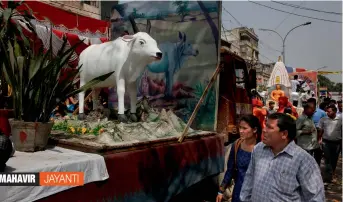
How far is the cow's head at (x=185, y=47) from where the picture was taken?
493cm

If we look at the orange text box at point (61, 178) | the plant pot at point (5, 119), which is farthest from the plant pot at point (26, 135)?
the orange text box at point (61, 178)

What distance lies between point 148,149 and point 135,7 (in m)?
3.25

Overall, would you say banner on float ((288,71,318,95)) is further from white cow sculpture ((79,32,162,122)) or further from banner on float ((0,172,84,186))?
banner on float ((0,172,84,186))

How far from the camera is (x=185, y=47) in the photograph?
5.04m

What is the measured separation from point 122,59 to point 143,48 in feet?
0.96

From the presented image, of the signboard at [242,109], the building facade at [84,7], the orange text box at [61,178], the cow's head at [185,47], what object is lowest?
the orange text box at [61,178]

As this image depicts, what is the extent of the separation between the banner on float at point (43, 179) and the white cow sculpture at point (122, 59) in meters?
1.53

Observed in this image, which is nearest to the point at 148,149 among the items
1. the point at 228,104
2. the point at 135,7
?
the point at 228,104

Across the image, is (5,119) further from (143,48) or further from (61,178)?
(143,48)

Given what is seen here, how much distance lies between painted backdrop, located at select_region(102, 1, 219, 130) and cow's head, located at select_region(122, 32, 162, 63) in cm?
96

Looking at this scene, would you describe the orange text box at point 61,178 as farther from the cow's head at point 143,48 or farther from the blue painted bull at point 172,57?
the blue painted bull at point 172,57

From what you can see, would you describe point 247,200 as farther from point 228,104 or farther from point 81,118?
point 228,104

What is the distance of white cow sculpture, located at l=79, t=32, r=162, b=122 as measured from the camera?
12.0 feet

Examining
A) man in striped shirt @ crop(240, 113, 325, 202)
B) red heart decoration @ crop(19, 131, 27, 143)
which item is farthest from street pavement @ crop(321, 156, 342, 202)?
red heart decoration @ crop(19, 131, 27, 143)
